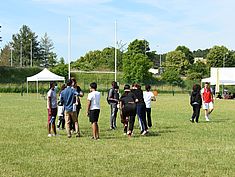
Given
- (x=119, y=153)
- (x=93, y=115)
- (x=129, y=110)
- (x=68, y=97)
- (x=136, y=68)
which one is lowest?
(x=119, y=153)

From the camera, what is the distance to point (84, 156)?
1189 centimetres

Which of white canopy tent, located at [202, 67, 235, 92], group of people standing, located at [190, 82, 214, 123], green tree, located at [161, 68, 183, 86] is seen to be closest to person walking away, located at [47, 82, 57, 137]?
group of people standing, located at [190, 82, 214, 123]

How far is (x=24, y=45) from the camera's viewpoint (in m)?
127

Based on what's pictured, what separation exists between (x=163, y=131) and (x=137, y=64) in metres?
66.0

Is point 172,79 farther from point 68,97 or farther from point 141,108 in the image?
point 68,97

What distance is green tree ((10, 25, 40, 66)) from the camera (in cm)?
12669

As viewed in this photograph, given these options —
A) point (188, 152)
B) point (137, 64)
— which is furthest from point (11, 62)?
point (188, 152)

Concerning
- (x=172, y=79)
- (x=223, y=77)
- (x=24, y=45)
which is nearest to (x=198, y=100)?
(x=223, y=77)

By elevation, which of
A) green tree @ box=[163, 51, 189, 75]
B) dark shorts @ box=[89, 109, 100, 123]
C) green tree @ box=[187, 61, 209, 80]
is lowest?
dark shorts @ box=[89, 109, 100, 123]

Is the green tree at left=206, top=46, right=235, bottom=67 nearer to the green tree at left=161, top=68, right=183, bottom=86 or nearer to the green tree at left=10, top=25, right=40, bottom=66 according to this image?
the green tree at left=161, top=68, right=183, bottom=86

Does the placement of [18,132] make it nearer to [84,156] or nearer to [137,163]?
[84,156]

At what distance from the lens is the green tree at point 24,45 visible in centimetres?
12669

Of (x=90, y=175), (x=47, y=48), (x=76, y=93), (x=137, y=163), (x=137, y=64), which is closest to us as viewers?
(x=90, y=175)

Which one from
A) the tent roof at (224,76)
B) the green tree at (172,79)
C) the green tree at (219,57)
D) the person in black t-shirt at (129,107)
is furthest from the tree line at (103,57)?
the person in black t-shirt at (129,107)
